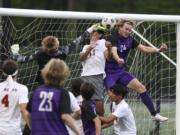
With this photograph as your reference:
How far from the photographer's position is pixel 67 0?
34.3 metres

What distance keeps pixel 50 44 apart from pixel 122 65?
169cm

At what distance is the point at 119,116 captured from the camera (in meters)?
11.9

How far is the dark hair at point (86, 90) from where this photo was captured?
11.2m

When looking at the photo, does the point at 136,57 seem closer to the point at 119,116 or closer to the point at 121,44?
the point at 121,44

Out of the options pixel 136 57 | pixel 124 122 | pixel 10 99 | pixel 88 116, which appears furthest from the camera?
pixel 136 57

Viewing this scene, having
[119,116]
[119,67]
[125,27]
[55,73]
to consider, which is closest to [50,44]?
[119,116]

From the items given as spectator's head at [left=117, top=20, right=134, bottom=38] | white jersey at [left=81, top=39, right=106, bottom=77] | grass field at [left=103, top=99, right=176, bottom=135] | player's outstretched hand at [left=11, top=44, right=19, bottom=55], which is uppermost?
spectator's head at [left=117, top=20, right=134, bottom=38]

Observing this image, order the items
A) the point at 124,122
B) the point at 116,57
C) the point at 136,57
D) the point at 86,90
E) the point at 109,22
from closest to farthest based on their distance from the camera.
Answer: the point at 86,90
the point at 124,122
the point at 109,22
the point at 116,57
the point at 136,57

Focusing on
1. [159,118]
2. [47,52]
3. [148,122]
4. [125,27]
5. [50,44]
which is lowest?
[148,122]

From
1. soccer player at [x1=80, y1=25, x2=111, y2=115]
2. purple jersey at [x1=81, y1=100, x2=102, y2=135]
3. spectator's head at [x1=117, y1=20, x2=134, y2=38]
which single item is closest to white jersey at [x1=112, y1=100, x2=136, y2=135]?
A: purple jersey at [x1=81, y1=100, x2=102, y2=135]

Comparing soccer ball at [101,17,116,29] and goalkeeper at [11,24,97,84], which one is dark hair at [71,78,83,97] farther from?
soccer ball at [101,17,116,29]

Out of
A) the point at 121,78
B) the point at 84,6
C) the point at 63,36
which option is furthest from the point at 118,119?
the point at 84,6

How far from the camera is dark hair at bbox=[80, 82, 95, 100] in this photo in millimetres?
11234

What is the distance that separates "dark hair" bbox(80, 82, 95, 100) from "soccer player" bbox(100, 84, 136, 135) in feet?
1.98
